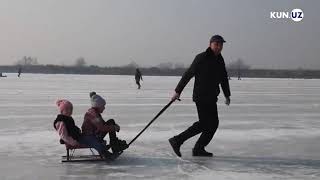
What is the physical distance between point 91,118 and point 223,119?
5.55 metres

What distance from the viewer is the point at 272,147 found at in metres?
6.94

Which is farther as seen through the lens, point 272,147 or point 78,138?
point 272,147

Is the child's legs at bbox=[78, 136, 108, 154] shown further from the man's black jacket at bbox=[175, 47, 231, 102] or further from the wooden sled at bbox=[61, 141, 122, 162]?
the man's black jacket at bbox=[175, 47, 231, 102]

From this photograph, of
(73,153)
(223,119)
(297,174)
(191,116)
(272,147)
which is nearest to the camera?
(297,174)

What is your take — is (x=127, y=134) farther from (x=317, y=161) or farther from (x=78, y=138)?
(x=317, y=161)

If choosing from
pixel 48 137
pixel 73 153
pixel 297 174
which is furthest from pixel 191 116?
pixel 297 174

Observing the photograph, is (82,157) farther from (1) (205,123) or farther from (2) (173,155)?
(1) (205,123)

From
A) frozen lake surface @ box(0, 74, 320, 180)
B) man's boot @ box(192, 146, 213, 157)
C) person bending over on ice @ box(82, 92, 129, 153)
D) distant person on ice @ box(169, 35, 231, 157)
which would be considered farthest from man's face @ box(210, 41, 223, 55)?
person bending over on ice @ box(82, 92, 129, 153)

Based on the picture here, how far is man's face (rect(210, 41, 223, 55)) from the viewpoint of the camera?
233 inches

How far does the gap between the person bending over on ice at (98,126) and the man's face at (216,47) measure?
146cm

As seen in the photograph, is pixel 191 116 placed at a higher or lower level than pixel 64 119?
lower

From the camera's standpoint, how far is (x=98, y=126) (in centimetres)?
568

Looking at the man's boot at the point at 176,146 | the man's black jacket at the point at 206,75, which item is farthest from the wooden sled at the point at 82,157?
the man's black jacket at the point at 206,75

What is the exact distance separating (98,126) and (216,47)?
1.68m
